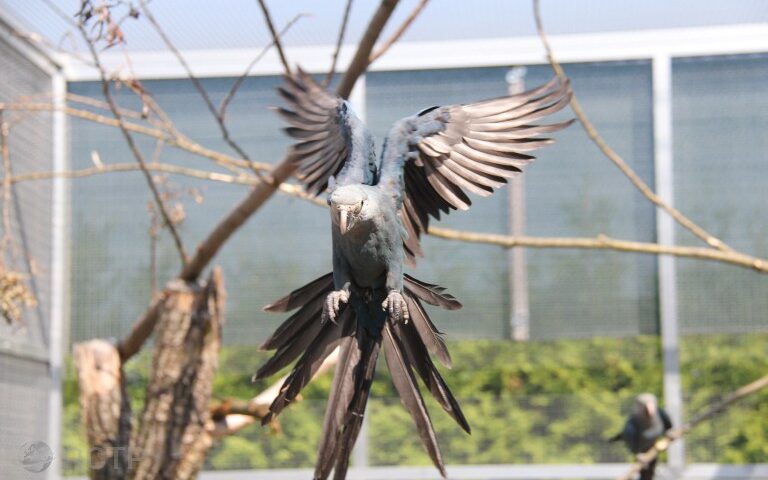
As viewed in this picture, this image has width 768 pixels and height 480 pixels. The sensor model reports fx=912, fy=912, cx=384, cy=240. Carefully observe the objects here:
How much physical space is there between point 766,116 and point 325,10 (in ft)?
4.49

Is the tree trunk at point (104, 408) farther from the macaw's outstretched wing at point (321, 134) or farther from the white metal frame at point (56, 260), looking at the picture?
the macaw's outstretched wing at point (321, 134)

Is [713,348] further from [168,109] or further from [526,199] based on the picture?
[168,109]

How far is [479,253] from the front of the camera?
2.81 metres

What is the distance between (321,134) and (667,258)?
187cm

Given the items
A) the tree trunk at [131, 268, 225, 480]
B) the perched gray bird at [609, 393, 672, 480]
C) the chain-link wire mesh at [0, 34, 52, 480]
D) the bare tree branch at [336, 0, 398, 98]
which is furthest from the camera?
the chain-link wire mesh at [0, 34, 52, 480]

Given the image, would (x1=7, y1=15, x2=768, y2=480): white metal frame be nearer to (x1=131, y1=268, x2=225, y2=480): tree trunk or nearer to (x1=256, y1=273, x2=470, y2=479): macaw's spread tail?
(x1=131, y1=268, x2=225, y2=480): tree trunk

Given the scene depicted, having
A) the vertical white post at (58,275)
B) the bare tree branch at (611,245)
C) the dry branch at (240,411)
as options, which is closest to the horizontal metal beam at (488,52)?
the vertical white post at (58,275)

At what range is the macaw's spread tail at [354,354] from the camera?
892 millimetres

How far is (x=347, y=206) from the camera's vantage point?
2.78 ft

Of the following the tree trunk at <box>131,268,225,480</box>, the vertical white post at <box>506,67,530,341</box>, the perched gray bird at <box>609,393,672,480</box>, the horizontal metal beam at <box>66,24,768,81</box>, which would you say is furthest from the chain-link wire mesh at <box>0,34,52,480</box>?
the perched gray bird at <box>609,393,672,480</box>

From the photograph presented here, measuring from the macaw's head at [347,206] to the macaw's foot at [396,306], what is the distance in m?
0.08

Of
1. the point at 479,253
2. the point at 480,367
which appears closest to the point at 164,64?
the point at 479,253

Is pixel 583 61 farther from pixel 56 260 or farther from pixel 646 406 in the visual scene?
pixel 56 260

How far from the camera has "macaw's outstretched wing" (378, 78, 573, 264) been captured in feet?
3.23
